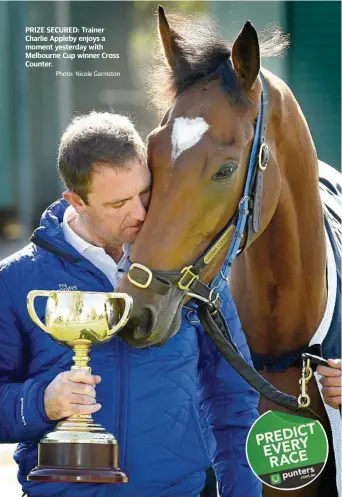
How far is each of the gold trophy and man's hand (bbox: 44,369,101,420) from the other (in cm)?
5

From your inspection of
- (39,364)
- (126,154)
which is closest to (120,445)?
(39,364)

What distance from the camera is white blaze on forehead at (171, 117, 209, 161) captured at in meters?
2.26

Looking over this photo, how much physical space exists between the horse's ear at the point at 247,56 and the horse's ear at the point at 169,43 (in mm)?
156

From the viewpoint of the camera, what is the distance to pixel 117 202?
2184 mm

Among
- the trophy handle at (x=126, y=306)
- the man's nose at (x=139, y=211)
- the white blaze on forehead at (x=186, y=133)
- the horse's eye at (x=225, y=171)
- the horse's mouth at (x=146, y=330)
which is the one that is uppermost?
the white blaze on forehead at (x=186, y=133)

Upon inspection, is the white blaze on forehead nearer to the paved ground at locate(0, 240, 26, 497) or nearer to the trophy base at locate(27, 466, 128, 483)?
the trophy base at locate(27, 466, 128, 483)

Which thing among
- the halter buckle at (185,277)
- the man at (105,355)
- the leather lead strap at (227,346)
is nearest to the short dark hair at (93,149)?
the man at (105,355)

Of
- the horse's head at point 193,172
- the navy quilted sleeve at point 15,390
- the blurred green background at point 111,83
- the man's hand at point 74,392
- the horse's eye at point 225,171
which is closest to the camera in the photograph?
the man's hand at point 74,392

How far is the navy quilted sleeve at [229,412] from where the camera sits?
230cm

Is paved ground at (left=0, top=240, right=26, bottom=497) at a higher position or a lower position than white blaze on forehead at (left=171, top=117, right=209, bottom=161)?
lower

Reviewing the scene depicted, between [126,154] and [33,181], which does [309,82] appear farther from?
[126,154]

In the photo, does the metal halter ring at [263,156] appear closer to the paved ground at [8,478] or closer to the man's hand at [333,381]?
the man's hand at [333,381]

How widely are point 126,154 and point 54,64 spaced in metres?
1.50

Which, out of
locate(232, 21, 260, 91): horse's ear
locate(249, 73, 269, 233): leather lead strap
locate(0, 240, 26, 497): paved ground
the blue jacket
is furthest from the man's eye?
locate(0, 240, 26, 497): paved ground
